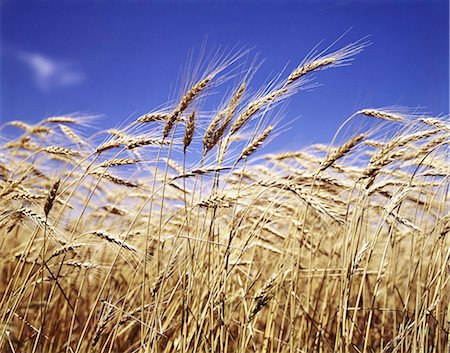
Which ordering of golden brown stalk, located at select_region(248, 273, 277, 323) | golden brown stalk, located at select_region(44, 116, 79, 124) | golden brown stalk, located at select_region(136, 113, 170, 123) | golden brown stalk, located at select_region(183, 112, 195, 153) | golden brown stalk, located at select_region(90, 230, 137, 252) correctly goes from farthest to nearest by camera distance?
1. golden brown stalk, located at select_region(44, 116, 79, 124)
2. golden brown stalk, located at select_region(136, 113, 170, 123)
3. golden brown stalk, located at select_region(183, 112, 195, 153)
4. golden brown stalk, located at select_region(90, 230, 137, 252)
5. golden brown stalk, located at select_region(248, 273, 277, 323)

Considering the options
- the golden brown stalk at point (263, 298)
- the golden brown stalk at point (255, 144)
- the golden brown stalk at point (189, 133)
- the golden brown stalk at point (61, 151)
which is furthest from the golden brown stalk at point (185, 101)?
the golden brown stalk at point (263, 298)

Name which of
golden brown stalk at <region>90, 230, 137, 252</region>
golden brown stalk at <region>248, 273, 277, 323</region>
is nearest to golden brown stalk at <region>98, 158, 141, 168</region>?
golden brown stalk at <region>90, 230, 137, 252</region>

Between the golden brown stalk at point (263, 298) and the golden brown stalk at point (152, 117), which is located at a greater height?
the golden brown stalk at point (152, 117)

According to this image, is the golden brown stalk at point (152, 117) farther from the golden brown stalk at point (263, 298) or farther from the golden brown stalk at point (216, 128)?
the golden brown stalk at point (263, 298)

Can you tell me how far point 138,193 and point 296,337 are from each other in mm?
1390

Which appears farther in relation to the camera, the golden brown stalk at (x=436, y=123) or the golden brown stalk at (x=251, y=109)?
the golden brown stalk at (x=436, y=123)

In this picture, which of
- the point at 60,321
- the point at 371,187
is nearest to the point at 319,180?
the point at 371,187

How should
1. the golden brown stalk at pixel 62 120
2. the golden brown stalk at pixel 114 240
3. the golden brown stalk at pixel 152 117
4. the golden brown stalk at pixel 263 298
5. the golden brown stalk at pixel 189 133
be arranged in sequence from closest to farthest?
the golden brown stalk at pixel 263 298 < the golden brown stalk at pixel 114 240 < the golden brown stalk at pixel 189 133 < the golden brown stalk at pixel 152 117 < the golden brown stalk at pixel 62 120

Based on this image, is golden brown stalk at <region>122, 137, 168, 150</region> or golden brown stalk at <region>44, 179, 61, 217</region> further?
golden brown stalk at <region>122, 137, 168, 150</region>

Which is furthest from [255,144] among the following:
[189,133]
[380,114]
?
[380,114]

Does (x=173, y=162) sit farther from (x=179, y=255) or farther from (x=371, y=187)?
(x=371, y=187)

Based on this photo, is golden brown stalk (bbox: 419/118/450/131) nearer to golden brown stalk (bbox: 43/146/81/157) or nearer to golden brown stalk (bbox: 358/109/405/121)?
golden brown stalk (bbox: 358/109/405/121)

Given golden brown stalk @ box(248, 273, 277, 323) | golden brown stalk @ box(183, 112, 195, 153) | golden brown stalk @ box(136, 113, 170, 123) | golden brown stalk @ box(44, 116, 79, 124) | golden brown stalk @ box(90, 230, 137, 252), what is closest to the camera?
golden brown stalk @ box(248, 273, 277, 323)

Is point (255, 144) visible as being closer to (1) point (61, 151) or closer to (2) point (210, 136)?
(2) point (210, 136)
